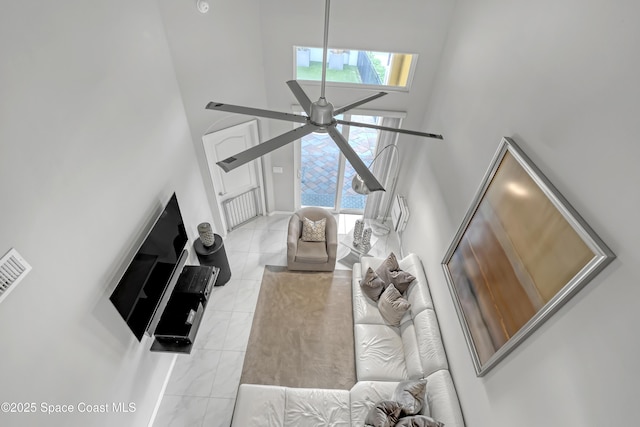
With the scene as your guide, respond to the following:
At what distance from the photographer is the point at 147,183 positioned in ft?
9.75

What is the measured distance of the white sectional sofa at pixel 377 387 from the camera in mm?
2859

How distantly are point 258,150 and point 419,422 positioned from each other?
2484 millimetres

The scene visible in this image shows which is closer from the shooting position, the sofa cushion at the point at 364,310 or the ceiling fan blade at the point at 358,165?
the ceiling fan blade at the point at 358,165

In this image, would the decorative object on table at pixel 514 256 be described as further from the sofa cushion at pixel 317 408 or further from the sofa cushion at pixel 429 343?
the sofa cushion at pixel 317 408

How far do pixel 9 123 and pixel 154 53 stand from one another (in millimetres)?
1767

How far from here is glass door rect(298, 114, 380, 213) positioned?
5.73 meters

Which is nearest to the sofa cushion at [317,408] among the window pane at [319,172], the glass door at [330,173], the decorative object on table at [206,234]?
the decorative object on table at [206,234]

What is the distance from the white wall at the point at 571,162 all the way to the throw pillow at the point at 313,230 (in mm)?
2157

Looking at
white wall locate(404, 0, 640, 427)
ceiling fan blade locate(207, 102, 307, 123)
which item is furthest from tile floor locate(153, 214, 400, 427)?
ceiling fan blade locate(207, 102, 307, 123)

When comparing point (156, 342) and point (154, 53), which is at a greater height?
point (154, 53)

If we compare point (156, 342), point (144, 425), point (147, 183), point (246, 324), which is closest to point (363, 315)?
point (246, 324)

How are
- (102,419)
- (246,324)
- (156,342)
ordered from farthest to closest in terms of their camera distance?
(246,324)
(156,342)
(102,419)

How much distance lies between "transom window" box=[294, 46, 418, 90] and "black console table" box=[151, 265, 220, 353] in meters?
2.76

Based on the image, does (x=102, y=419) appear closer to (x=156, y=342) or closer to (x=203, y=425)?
(x=156, y=342)
